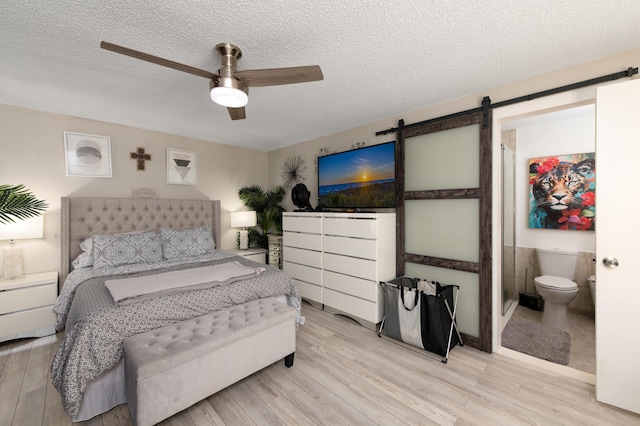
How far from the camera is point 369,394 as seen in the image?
1.84 metres

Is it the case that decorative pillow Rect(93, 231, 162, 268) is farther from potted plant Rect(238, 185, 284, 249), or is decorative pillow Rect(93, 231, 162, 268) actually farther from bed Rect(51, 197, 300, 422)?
potted plant Rect(238, 185, 284, 249)

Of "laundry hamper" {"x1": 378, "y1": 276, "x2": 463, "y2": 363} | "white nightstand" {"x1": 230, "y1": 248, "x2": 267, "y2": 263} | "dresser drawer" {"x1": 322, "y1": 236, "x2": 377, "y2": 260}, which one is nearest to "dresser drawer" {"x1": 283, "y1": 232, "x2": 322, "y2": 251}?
"dresser drawer" {"x1": 322, "y1": 236, "x2": 377, "y2": 260}

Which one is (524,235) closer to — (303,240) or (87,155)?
(303,240)

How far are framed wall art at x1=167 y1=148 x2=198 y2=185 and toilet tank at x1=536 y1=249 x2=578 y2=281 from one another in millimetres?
4926

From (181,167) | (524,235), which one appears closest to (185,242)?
(181,167)

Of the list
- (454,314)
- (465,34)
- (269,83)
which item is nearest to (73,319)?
(269,83)

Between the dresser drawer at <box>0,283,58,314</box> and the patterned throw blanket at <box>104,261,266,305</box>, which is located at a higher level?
the patterned throw blanket at <box>104,261,266,305</box>

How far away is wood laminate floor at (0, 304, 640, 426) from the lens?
63.9 inches

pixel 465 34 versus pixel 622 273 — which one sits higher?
pixel 465 34

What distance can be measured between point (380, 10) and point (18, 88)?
322 cm

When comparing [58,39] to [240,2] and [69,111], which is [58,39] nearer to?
[240,2]

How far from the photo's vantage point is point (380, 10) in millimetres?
1429

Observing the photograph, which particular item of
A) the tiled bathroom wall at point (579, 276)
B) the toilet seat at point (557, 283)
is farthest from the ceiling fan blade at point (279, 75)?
the tiled bathroom wall at point (579, 276)

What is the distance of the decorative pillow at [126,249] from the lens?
281cm
